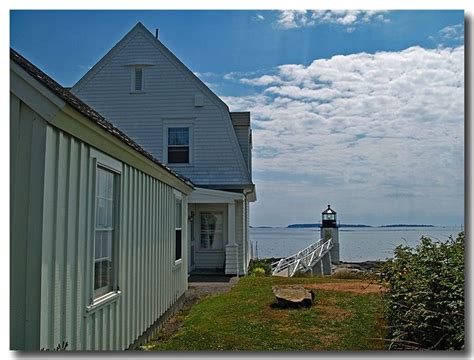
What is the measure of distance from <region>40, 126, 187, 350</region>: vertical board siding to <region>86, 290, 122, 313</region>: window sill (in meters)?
0.05

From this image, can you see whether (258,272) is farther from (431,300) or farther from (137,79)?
(431,300)

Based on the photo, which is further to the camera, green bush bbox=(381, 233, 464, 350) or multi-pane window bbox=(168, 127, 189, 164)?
multi-pane window bbox=(168, 127, 189, 164)

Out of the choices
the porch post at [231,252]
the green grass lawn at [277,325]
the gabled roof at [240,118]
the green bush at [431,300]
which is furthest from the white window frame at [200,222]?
the green bush at [431,300]

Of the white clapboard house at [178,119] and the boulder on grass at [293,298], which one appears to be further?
the white clapboard house at [178,119]

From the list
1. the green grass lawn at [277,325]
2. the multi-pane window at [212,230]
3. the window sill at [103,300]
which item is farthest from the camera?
the multi-pane window at [212,230]

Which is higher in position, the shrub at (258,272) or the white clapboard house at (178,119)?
the white clapboard house at (178,119)

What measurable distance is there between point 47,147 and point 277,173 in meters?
5.84

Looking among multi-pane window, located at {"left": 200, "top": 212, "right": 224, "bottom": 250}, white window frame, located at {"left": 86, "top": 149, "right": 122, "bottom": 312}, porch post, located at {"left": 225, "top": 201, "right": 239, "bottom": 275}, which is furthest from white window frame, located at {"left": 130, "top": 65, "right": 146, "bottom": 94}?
white window frame, located at {"left": 86, "top": 149, "right": 122, "bottom": 312}

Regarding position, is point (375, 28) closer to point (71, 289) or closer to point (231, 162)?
point (71, 289)

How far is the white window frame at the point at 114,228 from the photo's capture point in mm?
4981

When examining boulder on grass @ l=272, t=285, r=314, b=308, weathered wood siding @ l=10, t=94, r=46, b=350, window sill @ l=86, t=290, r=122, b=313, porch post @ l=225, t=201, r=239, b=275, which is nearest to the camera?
weathered wood siding @ l=10, t=94, r=46, b=350

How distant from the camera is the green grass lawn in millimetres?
6746

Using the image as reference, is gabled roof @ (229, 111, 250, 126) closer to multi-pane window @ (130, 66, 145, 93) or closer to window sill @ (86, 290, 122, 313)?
multi-pane window @ (130, 66, 145, 93)

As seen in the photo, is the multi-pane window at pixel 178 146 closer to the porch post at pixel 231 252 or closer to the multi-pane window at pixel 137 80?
the multi-pane window at pixel 137 80
